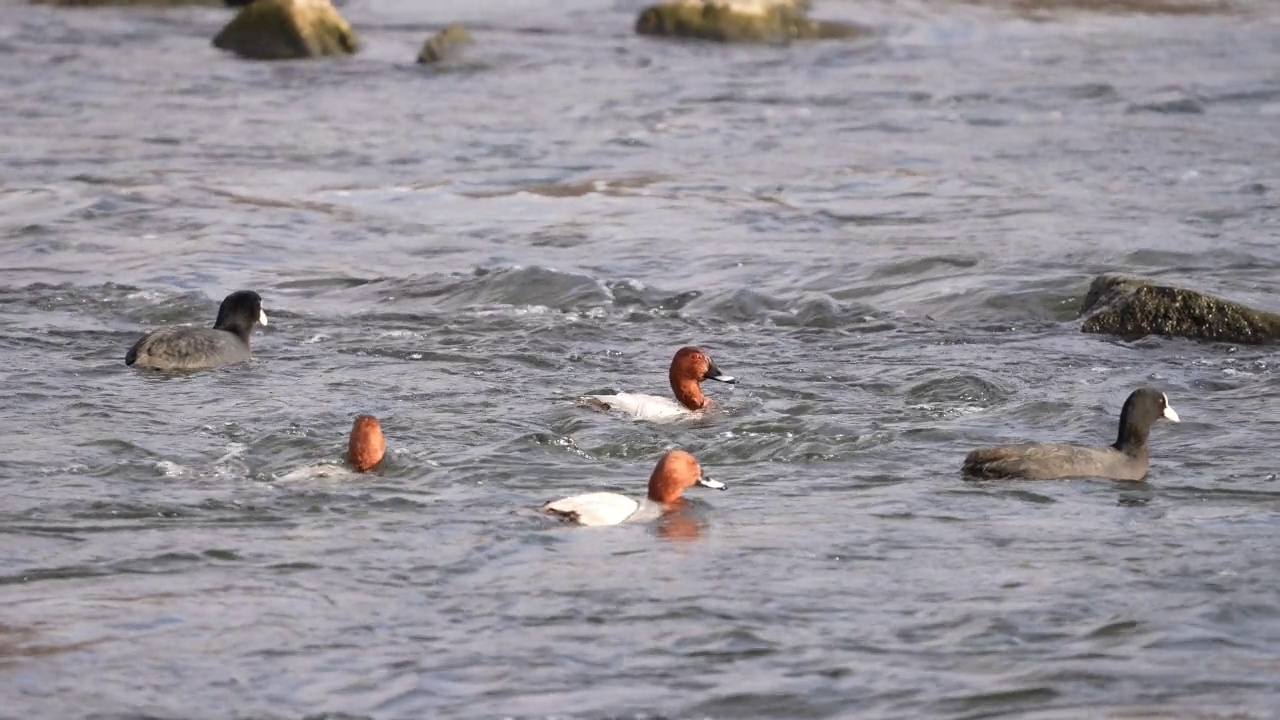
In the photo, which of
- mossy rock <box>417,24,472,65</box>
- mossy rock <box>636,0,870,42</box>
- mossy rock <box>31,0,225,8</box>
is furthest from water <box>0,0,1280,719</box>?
mossy rock <box>31,0,225,8</box>

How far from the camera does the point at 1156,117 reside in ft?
74.5

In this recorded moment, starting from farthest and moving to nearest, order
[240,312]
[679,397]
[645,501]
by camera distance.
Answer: [240,312] < [679,397] < [645,501]

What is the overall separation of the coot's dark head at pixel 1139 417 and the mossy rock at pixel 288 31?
1892 centimetres

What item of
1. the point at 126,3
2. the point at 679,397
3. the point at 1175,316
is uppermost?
the point at 126,3

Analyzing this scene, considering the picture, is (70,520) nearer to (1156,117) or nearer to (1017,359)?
(1017,359)

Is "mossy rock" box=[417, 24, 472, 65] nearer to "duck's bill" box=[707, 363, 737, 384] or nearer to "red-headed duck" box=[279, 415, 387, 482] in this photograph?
"duck's bill" box=[707, 363, 737, 384]

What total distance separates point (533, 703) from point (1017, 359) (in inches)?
258

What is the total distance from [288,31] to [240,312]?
15139mm

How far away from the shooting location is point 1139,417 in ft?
33.7

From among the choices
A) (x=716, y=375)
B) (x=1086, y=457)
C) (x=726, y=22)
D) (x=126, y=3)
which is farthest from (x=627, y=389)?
(x=126, y=3)

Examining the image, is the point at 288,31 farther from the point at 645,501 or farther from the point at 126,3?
the point at 645,501

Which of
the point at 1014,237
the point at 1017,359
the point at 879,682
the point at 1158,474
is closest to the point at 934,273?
the point at 1014,237

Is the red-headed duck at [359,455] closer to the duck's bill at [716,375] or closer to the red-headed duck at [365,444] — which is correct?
the red-headed duck at [365,444]

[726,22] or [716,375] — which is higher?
[726,22]
